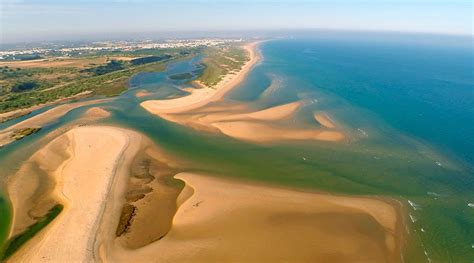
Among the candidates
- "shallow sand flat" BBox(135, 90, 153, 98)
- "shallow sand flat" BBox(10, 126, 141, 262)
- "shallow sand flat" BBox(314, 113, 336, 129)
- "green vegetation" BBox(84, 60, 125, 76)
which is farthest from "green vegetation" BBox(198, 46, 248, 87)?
"shallow sand flat" BBox(10, 126, 141, 262)

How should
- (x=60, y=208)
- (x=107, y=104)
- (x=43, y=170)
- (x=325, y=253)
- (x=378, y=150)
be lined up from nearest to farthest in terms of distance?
(x=325, y=253) < (x=60, y=208) < (x=43, y=170) < (x=378, y=150) < (x=107, y=104)

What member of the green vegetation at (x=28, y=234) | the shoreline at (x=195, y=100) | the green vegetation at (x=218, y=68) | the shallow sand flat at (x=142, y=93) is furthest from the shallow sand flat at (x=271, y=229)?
the green vegetation at (x=218, y=68)

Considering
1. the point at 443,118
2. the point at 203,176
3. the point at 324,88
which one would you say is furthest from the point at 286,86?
the point at 203,176

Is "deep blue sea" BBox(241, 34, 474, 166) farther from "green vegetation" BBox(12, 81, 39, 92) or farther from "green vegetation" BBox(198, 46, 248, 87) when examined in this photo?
"green vegetation" BBox(12, 81, 39, 92)

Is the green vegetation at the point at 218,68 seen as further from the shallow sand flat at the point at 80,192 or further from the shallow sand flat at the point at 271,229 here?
the shallow sand flat at the point at 271,229

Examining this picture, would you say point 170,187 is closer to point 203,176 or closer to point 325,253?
point 203,176


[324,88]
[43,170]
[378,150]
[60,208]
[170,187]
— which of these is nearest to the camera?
[60,208]
